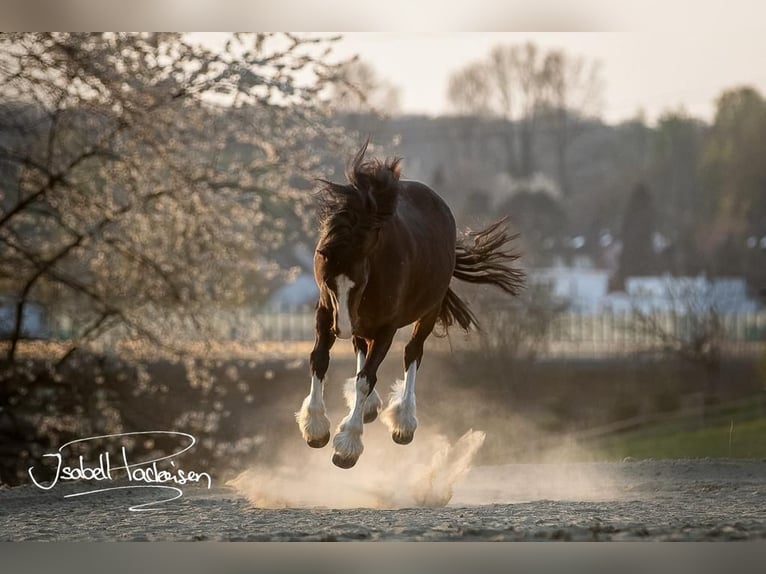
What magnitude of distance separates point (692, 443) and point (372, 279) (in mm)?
6425

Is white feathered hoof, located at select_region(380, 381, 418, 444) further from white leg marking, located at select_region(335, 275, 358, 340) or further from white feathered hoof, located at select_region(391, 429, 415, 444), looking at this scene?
white leg marking, located at select_region(335, 275, 358, 340)

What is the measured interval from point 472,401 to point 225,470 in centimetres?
241

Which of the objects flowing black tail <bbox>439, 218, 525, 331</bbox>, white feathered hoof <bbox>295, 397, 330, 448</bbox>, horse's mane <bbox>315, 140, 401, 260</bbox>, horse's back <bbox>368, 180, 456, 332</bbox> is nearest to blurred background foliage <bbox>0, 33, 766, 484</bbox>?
flowing black tail <bbox>439, 218, 525, 331</bbox>

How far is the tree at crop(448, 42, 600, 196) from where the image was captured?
456 inches

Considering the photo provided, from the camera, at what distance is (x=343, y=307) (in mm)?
5074

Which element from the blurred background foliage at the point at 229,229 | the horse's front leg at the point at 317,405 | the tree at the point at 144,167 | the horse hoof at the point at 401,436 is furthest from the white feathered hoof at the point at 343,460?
the tree at the point at 144,167

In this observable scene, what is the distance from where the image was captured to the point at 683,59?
38.8 ft

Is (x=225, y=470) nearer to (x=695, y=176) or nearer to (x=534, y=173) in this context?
(x=534, y=173)

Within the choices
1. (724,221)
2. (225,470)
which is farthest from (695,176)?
(225,470)

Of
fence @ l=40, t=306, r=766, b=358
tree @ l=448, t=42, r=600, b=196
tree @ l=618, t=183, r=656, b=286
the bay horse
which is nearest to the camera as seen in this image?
the bay horse

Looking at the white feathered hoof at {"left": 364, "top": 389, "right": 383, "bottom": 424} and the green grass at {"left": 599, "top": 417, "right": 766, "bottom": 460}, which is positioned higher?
the white feathered hoof at {"left": 364, "top": 389, "right": 383, "bottom": 424}

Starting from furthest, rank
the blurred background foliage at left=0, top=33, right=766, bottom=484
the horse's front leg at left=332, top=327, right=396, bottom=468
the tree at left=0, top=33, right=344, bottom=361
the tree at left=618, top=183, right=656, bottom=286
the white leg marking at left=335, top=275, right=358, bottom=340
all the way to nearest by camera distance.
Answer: the tree at left=618, top=183, right=656, bottom=286
the blurred background foliage at left=0, top=33, right=766, bottom=484
the tree at left=0, top=33, right=344, bottom=361
the horse's front leg at left=332, top=327, right=396, bottom=468
the white leg marking at left=335, top=275, right=358, bottom=340

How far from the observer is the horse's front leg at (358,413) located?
5277 mm

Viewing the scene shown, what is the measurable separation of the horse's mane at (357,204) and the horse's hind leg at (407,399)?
1.02 m
